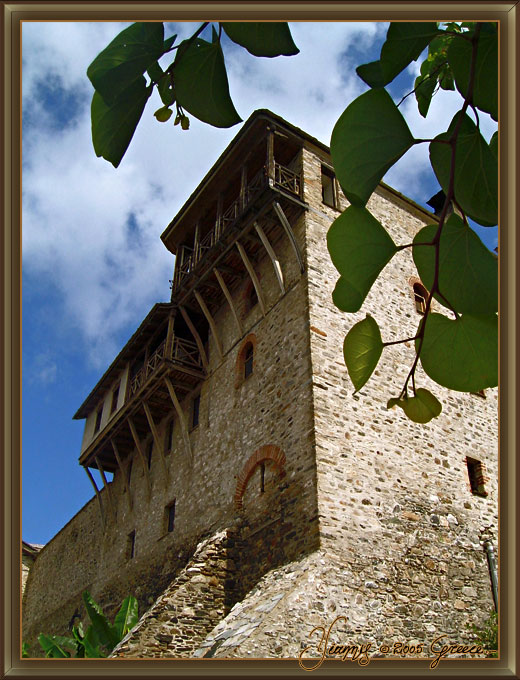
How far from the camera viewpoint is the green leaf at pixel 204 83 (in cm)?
154

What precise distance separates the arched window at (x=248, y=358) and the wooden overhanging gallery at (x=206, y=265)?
46 cm

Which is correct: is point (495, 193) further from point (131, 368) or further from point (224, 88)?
point (131, 368)

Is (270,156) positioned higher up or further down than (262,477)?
higher up

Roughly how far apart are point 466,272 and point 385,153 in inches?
12.4

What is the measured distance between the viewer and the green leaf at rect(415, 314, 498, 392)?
146 centimetres

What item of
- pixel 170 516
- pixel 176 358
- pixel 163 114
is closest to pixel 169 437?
pixel 170 516

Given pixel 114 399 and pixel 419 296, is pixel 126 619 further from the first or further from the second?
pixel 114 399

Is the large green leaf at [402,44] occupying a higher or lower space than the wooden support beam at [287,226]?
lower

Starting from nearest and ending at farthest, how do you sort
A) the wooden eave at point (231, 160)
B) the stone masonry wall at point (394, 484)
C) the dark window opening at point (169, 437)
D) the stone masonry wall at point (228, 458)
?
the stone masonry wall at point (394, 484), the stone masonry wall at point (228, 458), the wooden eave at point (231, 160), the dark window opening at point (169, 437)

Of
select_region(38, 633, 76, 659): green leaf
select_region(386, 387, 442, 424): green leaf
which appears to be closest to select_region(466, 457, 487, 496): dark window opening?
select_region(38, 633, 76, 659): green leaf

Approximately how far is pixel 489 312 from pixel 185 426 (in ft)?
47.1

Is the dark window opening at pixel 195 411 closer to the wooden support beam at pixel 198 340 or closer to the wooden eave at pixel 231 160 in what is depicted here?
the wooden support beam at pixel 198 340

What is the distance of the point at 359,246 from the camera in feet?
4.60

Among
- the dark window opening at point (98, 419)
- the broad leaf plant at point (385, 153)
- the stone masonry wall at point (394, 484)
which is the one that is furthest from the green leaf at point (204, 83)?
the dark window opening at point (98, 419)
